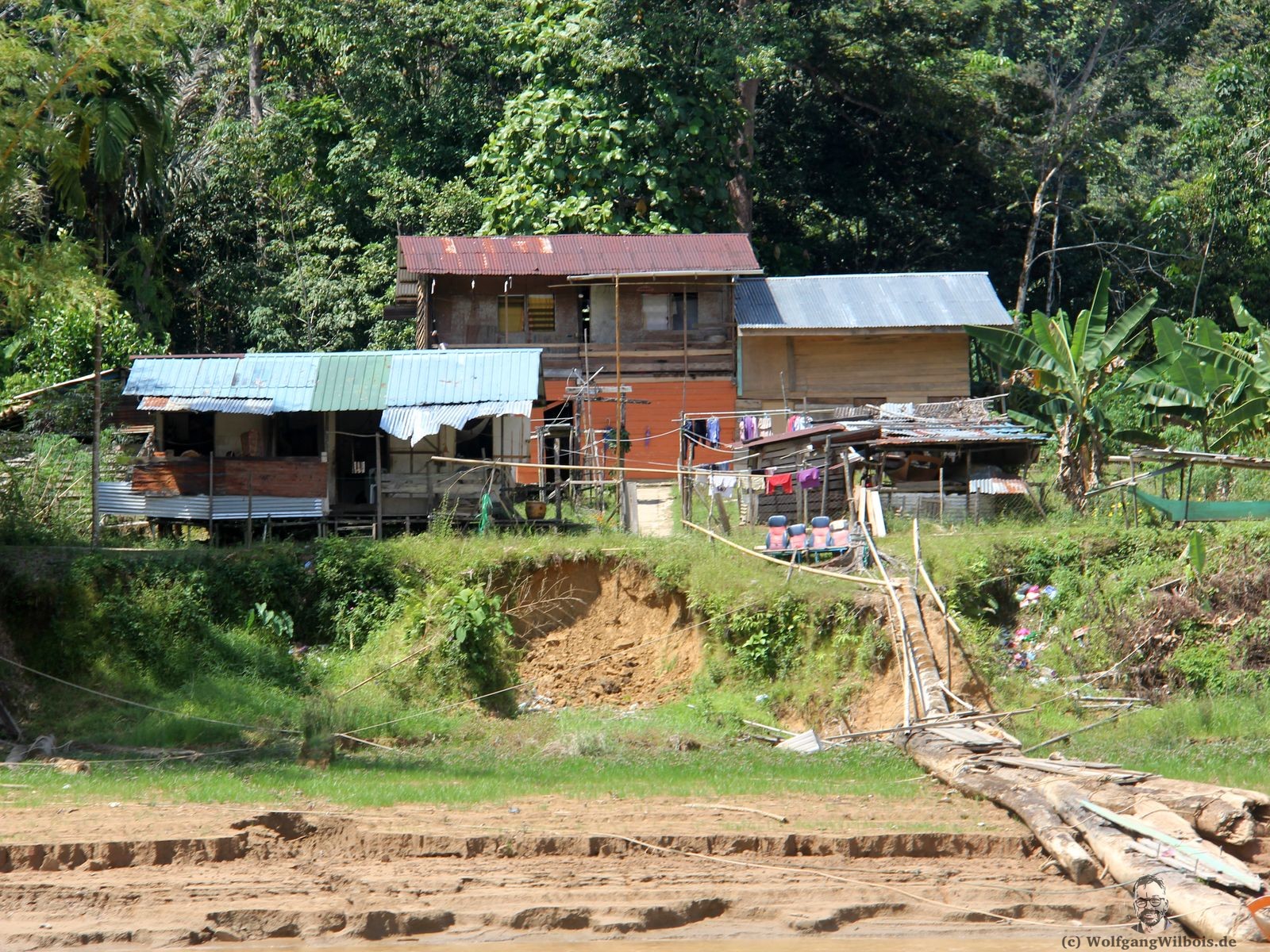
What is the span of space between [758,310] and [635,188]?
3987 mm

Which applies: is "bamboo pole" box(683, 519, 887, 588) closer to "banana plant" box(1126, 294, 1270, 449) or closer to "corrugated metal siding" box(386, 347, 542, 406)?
"corrugated metal siding" box(386, 347, 542, 406)

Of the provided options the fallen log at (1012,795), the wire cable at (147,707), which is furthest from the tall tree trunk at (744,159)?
the fallen log at (1012,795)

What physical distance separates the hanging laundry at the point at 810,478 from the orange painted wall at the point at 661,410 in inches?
241

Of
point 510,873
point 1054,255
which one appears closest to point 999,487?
point 510,873

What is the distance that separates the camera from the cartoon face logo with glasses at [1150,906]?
34.5ft

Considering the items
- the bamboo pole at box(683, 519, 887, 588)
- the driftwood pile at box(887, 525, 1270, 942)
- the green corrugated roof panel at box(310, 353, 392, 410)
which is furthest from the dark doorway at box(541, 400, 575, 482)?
the driftwood pile at box(887, 525, 1270, 942)

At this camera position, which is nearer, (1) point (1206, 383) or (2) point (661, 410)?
(1) point (1206, 383)

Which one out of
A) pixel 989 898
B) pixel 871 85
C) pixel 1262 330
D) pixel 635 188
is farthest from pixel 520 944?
pixel 871 85

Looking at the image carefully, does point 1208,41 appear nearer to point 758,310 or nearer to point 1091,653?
point 758,310

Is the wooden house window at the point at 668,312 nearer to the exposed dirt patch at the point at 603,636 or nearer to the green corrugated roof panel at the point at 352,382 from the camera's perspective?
the green corrugated roof panel at the point at 352,382

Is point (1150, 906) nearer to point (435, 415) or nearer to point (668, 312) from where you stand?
point (435, 415)

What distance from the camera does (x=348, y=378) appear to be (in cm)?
2162

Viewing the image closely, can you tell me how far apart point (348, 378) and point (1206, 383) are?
12909mm

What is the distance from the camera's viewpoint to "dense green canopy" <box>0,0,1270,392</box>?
29.7m
